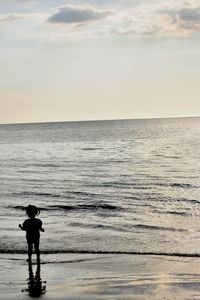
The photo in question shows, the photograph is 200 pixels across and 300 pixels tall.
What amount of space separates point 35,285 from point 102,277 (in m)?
2.03

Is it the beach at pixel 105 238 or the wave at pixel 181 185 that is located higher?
the wave at pixel 181 185

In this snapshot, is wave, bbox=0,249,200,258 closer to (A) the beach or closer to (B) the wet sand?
(A) the beach

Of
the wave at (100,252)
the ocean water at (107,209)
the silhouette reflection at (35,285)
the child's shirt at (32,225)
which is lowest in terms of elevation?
the silhouette reflection at (35,285)

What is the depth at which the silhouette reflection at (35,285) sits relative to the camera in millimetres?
12117

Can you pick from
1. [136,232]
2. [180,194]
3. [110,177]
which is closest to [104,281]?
[136,232]

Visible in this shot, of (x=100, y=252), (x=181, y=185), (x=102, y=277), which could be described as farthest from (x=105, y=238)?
(x=181, y=185)

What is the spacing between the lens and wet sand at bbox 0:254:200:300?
12031mm

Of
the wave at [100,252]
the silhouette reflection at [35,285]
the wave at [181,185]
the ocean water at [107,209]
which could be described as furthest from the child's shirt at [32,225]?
the wave at [181,185]

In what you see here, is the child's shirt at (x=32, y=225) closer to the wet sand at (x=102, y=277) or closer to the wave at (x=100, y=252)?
the wet sand at (x=102, y=277)

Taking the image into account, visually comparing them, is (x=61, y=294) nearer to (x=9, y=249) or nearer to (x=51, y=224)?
(x=9, y=249)

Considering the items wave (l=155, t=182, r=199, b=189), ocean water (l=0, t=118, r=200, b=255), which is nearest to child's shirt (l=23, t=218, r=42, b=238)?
ocean water (l=0, t=118, r=200, b=255)

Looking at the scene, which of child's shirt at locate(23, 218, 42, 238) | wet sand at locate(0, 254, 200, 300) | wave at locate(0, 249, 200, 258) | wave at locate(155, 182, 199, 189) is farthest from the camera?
wave at locate(155, 182, 199, 189)

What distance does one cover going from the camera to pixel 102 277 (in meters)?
13.9

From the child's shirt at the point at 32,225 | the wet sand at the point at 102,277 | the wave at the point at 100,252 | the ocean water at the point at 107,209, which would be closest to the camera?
the wet sand at the point at 102,277
